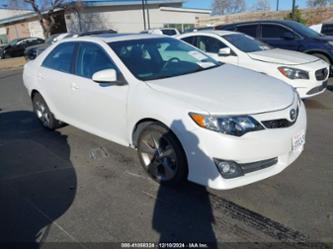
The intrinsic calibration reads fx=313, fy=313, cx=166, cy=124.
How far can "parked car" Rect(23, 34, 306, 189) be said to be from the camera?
2912 mm

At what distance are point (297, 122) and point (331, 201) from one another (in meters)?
0.83

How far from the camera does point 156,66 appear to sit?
12.9 ft

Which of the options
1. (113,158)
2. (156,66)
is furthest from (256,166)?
(113,158)

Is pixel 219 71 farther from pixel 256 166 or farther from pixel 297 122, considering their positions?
pixel 256 166

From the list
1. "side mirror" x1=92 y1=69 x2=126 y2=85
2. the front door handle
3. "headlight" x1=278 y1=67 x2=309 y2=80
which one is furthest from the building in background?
"side mirror" x1=92 y1=69 x2=126 y2=85

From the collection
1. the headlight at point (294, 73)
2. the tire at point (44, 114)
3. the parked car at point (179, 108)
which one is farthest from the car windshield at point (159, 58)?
the headlight at point (294, 73)

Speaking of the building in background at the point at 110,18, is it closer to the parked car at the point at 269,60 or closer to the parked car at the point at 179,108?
the parked car at the point at 269,60

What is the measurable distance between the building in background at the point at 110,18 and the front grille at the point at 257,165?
100 feet

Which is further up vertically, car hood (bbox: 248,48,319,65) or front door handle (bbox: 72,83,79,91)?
front door handle (bbox: 72,83,79,91)

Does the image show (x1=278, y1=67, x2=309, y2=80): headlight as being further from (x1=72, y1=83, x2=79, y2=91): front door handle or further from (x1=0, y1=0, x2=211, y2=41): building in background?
(x1=0, y1=0, x2=211, y2=41): building in background

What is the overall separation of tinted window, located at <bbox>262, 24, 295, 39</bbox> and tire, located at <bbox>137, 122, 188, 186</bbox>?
696 cm

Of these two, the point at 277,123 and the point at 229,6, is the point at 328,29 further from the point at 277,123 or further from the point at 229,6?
the point at 229,6

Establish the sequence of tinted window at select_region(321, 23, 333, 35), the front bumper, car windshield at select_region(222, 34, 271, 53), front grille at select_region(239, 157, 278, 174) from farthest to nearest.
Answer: tinted window at select_region(321, 23, 333, 35), car windshield at select_region(222, 34, 271, 53), front grille at select_region(239, 157, 278, 174), the front bumper

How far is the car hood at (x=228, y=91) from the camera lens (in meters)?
2.99
